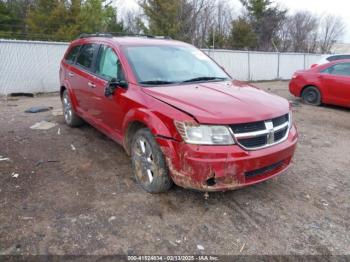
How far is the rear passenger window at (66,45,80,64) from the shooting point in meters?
5.86

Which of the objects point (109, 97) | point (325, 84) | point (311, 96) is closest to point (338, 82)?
point (325, 84)

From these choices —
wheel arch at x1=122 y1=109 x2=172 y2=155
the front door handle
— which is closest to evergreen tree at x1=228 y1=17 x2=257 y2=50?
the front door handle

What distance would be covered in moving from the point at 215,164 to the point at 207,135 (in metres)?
0.28

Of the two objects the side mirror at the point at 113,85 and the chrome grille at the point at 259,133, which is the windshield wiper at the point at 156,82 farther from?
the chrome grille at the point at 259,133

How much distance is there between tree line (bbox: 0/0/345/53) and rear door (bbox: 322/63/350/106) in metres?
18.3

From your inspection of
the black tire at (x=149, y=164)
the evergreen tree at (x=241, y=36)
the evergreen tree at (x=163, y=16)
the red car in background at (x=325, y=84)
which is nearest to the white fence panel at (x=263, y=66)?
the red car in background at (x=325, y=84)

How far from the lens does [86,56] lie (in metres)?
5.32

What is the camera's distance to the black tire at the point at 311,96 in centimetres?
941

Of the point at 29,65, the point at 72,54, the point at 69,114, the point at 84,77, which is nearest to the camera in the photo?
the point at 84,77

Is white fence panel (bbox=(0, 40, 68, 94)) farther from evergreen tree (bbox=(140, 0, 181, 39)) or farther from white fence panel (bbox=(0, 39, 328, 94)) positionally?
evergreen tree (bbox=(140, 0, 181, 39))

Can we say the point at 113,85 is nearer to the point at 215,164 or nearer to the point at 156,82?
the point at 156,82

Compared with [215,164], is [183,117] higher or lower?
higher

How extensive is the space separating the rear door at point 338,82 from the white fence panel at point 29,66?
8.96m

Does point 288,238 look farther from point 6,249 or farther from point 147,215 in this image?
point 6,249
